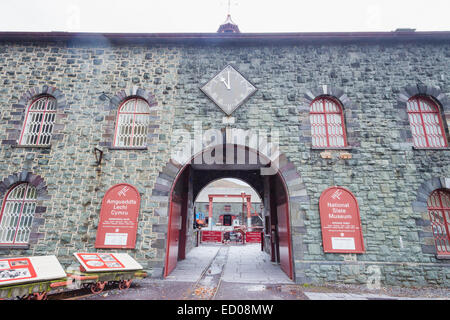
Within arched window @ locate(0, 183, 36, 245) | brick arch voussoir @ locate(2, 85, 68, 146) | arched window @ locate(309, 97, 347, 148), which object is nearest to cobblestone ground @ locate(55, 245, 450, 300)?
arched window @ locate(0, 183, 36, 245)

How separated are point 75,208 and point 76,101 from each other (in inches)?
131

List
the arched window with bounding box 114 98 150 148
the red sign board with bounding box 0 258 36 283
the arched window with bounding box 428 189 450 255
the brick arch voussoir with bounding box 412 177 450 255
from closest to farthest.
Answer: the red sign board with bounding box 0 258 36 283, the brick arch voussoir with bounding box 412 177 450 255, the arched window with bounding box 428 189 450 255, the arched window with bounding box 114 98 150 148

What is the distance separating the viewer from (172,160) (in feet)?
22.0

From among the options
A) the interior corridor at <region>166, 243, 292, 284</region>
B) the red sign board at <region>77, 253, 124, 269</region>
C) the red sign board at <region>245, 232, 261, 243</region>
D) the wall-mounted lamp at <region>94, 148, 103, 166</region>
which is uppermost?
the wall-mounted lamp at <region>94, 148, 103, 166</region>

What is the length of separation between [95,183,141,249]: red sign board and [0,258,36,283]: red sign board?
202 centimetres

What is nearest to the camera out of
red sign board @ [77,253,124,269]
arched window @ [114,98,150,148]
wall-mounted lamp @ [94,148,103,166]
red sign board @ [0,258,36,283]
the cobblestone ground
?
red sign board @ [0,258,36,283]

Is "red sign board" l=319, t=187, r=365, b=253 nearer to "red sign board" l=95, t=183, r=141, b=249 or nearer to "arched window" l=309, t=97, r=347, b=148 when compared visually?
"arched window" l=309, t=97, r=347, b=148

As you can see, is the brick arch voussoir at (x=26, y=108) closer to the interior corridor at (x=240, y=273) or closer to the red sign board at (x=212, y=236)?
the interior corridor at (x=240, y=273)

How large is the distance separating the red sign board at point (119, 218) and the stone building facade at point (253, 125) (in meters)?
0.20

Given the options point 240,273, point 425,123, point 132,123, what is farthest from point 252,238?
point 132,123

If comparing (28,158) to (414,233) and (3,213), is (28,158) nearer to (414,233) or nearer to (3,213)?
(3,213)

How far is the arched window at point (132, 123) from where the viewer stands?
274 inches

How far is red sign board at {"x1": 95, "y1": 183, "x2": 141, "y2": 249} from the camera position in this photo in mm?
6117

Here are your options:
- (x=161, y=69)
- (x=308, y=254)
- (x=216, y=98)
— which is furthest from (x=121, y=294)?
(x=161, y=69)
